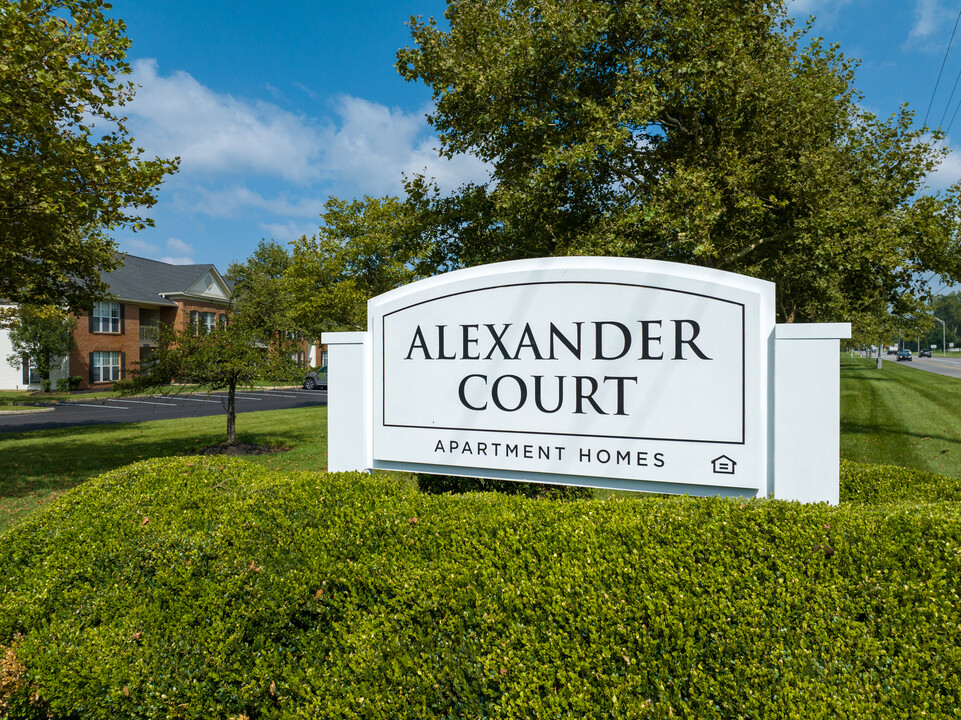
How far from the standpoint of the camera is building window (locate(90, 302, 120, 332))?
3325 centimetres

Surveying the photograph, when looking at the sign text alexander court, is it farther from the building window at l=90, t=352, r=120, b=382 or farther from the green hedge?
the building window at l=90, t=352, r=120, b=382

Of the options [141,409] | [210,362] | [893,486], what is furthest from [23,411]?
[893,486]

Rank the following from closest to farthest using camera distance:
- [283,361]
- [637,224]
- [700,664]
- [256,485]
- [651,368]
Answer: [700,664], [651,368], [256,485], [637,224], [283,361]

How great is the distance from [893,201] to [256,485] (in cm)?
1191

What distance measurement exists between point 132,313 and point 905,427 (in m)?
40.3

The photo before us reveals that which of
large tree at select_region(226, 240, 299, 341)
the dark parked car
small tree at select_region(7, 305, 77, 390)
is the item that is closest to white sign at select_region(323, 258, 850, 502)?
large tree at select_region(226, 240, 299, 341)

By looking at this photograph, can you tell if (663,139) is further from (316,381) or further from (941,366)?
(941,366)

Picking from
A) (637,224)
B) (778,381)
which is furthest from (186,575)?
(637,224)

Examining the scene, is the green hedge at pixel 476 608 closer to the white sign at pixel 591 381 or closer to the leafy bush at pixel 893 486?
the white sign at pixel 591 381

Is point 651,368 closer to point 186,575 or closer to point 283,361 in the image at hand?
point 186,575

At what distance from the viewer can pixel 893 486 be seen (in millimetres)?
3947

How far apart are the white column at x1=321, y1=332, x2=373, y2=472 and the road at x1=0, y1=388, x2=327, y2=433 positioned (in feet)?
44.0

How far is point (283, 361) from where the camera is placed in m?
12.5

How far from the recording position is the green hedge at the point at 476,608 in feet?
7.48
